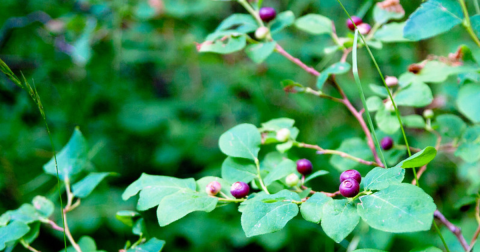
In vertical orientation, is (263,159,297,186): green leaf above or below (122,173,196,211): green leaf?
below

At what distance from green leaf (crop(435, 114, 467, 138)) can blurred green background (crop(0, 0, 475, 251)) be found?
62 cm

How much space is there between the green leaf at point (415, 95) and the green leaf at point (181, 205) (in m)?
0.39

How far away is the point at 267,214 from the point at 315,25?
0.50 m

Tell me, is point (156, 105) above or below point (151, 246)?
below

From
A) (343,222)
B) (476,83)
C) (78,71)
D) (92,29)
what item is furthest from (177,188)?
(78,71)

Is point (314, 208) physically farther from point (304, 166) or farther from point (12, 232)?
point (12, 232)

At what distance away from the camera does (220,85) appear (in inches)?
80.8

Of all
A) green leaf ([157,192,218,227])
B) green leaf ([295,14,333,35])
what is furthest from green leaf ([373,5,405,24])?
green leaf ([157,192,218,227])

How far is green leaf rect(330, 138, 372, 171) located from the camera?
0.78 meters

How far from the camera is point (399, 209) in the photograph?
1.32 ft

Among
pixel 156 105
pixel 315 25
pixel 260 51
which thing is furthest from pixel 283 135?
pixel 156 105

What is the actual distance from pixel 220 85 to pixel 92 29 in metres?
0.72

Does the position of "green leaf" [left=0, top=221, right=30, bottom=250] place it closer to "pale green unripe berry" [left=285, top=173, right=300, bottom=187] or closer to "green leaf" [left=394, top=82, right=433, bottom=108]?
"pale green unripe berry" [left=285, top=173, right=300, bottom=187]

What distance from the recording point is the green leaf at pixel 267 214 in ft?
1.44
